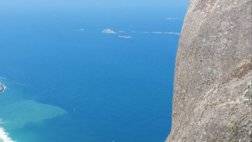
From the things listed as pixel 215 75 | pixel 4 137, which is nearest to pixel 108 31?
pixel 4 137

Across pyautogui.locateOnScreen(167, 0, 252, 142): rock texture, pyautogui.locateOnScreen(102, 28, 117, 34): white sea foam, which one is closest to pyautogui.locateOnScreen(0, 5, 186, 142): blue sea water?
pyautogui.locateOnScreen(102, 28, 117, 34): white sea foam

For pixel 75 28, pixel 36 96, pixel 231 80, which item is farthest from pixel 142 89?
pixel 231 80

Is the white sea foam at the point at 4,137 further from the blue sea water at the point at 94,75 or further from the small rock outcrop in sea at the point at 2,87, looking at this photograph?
the small rock outcrop in sea at the point at 2,87

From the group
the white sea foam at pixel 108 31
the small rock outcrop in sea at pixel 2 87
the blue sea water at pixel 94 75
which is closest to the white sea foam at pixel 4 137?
the blue sea water at pixel 94 75

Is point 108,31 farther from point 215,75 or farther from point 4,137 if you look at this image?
point 215,75

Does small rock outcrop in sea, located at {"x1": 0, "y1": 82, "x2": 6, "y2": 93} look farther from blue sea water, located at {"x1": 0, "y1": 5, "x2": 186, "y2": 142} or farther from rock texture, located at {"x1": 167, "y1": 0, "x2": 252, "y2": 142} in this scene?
rock texture, located at {"x1": 167, "y1": 0, "x2": 252, "y2": 142}

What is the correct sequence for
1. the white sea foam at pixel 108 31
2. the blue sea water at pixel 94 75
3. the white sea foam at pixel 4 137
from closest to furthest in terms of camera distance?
1. the white sea foam at pixel 4 137
2. the blue sea water at pixel 94 75
3. the white sea foam at pixel 108 31
